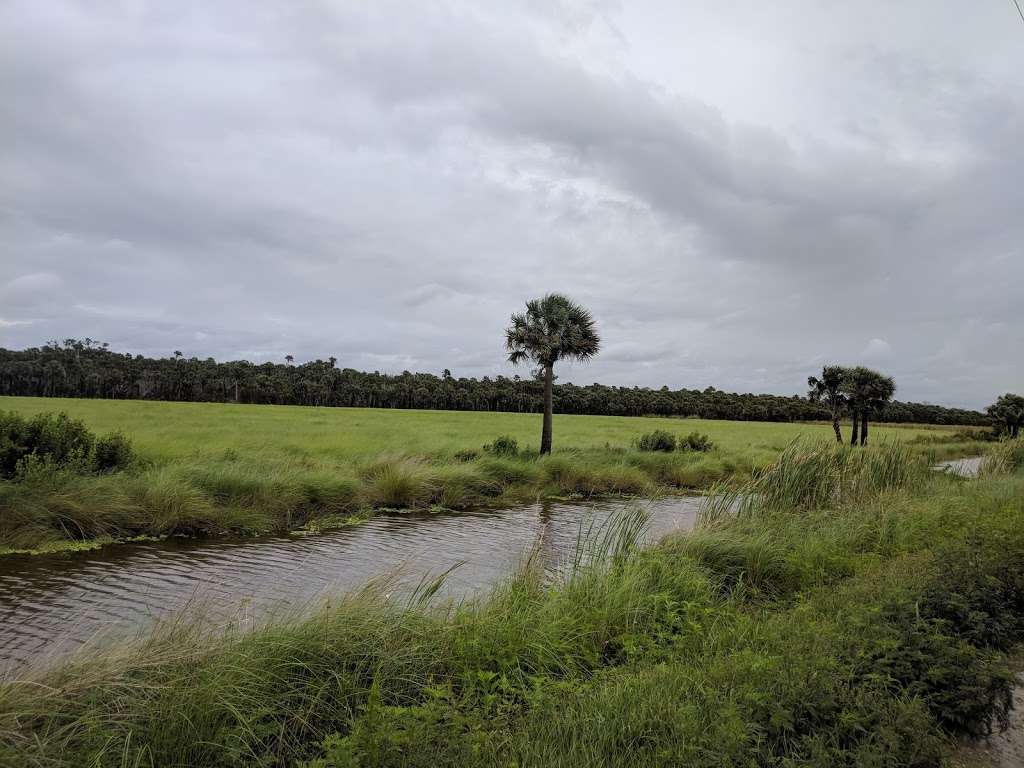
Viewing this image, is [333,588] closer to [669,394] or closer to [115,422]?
[115,422]

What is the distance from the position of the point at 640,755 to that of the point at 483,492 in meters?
16.9

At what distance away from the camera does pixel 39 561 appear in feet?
34.4

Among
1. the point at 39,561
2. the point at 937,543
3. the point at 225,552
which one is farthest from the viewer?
the point at 225,552

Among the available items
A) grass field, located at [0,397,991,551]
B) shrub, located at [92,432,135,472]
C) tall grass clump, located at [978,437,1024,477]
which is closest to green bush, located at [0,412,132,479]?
shrub, located at [92,432,135,472]

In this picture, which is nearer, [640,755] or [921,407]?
[640,755]

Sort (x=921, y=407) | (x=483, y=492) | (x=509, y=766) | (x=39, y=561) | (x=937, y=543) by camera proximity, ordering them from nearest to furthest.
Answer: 1. (x=509, y=766)
2. (x=937, y=543)
3. (x=39, y=561)
4. (x=483, y=492)
5. (x=921, y=407)

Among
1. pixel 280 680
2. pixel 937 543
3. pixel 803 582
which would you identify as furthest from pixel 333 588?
pixel 937 543

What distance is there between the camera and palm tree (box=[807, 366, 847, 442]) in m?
53.7

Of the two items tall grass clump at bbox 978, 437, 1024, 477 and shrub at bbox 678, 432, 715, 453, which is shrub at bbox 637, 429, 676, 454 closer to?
shrub at bbox 678, 432, 715, 453

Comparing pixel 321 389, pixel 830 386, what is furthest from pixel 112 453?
pixel 321 389

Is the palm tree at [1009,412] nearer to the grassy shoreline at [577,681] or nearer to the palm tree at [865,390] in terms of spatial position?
the palm tree at [865,390]

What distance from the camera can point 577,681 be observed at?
16.3 feet

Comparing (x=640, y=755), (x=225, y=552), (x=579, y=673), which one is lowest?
(x=225, y=552)

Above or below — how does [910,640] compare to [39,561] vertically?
above
